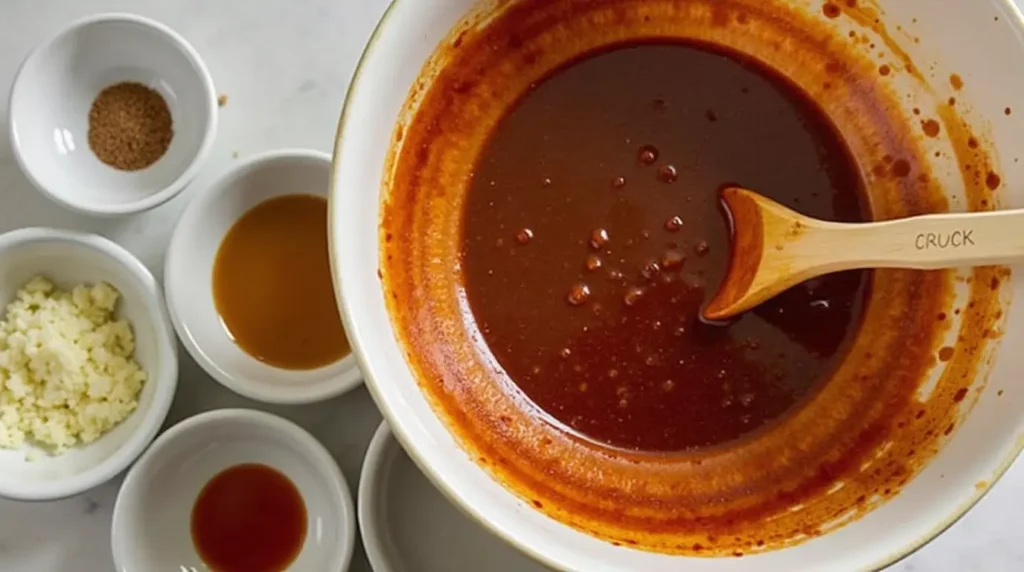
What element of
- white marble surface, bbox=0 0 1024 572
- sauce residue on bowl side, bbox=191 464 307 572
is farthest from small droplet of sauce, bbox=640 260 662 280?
sauce residue on bowl side, bbox=191 464 307 572

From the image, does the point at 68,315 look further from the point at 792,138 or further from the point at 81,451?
the point at 792,138

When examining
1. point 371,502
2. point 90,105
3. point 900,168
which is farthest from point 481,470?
point 90,105

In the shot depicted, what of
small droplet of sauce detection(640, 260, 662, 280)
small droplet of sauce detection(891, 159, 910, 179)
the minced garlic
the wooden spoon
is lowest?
the minced garlic

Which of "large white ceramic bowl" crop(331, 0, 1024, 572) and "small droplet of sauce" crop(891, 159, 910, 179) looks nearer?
"large white ceramic bowl" crop(331, 0, 1024, 572)

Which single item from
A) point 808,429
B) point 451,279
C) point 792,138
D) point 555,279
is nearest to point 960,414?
point 808,429

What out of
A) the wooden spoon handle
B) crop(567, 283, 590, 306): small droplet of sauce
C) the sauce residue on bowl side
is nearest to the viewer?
the wooden spoon handle

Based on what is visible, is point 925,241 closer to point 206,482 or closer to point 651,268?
point 651,268

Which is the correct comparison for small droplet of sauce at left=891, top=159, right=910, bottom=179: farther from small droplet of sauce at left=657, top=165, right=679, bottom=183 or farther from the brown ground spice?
the brown ground spice
